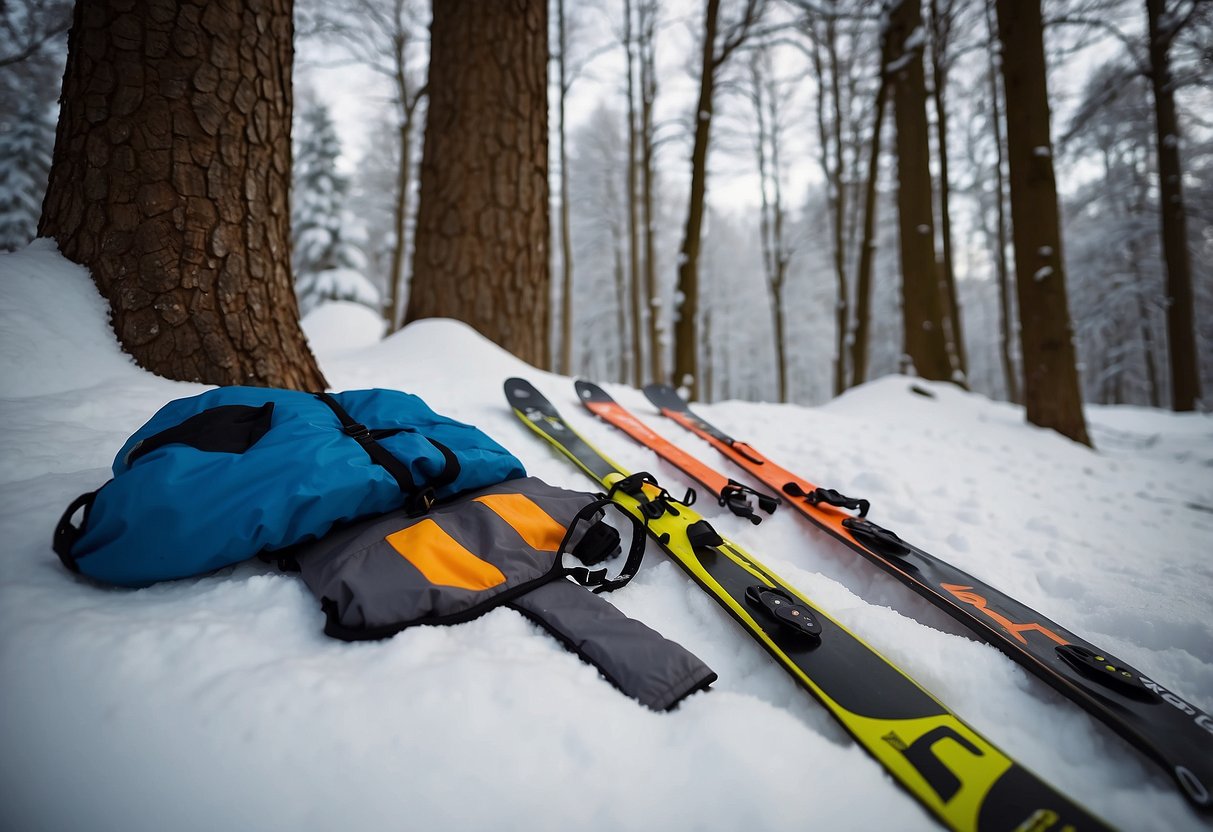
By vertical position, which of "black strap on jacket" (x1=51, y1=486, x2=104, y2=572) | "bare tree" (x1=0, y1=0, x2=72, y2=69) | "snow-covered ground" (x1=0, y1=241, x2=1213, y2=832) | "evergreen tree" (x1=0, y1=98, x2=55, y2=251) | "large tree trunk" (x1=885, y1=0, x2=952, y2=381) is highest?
"evergreen tree" (x1=0, y1=98, x2=55, y2=251)

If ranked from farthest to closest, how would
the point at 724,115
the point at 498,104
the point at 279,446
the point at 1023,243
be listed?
the point at 724,115
the point at 1023,243
the point at 498,104
the point at 279,446

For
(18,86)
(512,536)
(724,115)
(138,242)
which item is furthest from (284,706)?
(18,86)

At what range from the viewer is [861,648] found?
106 centimetres

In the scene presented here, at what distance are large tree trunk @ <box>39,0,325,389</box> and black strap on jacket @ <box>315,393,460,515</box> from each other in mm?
984

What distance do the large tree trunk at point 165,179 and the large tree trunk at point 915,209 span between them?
20.7 feet

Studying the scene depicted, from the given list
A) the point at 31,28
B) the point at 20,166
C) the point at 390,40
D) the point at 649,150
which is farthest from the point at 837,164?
the point at 20,166

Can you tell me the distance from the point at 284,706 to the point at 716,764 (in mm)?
686

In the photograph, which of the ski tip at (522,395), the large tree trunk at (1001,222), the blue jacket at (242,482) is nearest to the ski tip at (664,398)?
the ski tip at (522,395)

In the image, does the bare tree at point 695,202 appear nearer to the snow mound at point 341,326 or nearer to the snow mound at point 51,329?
the snow mound at point 341,326

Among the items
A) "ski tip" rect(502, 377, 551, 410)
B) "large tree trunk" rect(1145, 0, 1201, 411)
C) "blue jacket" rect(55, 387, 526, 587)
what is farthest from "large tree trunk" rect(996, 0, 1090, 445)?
"blue jacket" rect(55, 387, 526, 587)

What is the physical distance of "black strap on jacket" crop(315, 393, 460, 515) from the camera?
4.07ft

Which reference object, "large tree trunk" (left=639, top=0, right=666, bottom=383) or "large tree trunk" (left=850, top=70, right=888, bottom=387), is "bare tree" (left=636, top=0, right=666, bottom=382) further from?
Result: "large tree trunk" (left=850, top=70, right=888, bottom=387)

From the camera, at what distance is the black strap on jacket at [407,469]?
1.24 metres

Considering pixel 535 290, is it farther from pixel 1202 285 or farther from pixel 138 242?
pixel 1202 285
